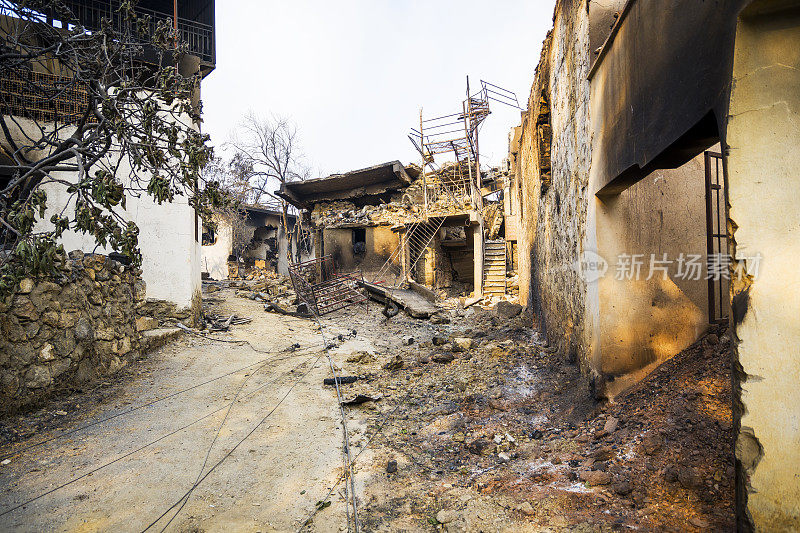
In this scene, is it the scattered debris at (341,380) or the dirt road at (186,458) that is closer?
the dirt road at (186,458)

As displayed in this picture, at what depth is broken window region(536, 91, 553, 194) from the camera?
6.85 m

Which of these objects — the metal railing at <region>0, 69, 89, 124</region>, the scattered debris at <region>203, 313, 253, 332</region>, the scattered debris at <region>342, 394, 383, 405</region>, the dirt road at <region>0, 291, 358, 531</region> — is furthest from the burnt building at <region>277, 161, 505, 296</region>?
the metal railing at <region>0, 69, 89, 124</region>

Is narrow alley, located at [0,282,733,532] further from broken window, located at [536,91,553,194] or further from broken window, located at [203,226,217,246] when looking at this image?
broken window, located at [203,226,217,246]

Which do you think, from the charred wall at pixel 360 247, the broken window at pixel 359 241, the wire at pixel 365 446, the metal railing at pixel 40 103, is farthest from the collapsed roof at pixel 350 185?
the wire at pixel 365 446

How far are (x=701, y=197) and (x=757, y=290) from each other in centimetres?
293

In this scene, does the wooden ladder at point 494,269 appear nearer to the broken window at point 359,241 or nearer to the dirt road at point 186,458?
the broken window at point 359,241

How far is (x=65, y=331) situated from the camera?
17.6ft

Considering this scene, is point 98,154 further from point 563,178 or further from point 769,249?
point 563,178

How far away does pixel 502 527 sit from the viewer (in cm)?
264

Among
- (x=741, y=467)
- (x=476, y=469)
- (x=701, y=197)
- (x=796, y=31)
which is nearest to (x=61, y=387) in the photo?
(x=476, y=469)

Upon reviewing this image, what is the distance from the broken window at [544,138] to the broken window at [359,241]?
39.4ft

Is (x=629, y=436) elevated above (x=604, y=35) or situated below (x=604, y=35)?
below

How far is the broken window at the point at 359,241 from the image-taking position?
1836 cm

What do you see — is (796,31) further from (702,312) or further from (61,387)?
(61,387)
